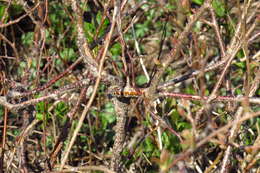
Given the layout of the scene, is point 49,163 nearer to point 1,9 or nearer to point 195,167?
point 195,167

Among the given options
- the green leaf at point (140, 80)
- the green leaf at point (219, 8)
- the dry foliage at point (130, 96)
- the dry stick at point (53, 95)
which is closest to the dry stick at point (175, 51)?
the dry foliage at point (130, 96)

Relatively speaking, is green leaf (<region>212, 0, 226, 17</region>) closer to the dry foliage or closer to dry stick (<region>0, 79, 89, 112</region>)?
the dry foliage

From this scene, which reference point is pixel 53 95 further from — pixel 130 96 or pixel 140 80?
pixel 140 80

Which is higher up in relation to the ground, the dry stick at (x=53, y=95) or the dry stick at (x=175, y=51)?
the dry stick at (x=175, y=51)

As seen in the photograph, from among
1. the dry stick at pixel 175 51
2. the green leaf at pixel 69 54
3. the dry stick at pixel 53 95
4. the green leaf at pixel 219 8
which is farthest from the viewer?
the green leaf at pixel 69 54

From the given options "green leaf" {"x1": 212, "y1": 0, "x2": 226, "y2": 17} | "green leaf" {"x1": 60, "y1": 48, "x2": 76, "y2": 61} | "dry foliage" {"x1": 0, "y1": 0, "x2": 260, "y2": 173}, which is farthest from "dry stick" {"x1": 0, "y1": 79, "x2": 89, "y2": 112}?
"green leaf" {"x1": 212, "y1": 0, "x2": 226, "y2": 17}

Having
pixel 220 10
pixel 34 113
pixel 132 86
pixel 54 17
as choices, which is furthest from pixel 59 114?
pixel 220 10

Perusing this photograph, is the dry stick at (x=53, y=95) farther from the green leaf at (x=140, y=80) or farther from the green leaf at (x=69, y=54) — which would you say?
the green leaf at (x=140, y=80)

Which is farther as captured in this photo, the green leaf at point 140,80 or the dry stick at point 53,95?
the green leaf at point 140,80

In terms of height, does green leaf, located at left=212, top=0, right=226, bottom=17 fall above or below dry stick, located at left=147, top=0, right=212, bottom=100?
above

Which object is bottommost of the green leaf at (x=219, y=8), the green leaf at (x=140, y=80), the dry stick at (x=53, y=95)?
the green leaf at (x=140, y=80)

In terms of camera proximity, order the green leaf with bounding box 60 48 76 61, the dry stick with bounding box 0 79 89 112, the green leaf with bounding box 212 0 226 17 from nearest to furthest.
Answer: the dry stick with bounding box 0 79 89 112
the green leaf with bounding box 212 0 226 17
the green leaf with bounding box 60 48 76 61

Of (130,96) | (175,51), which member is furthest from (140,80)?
(175,51)
